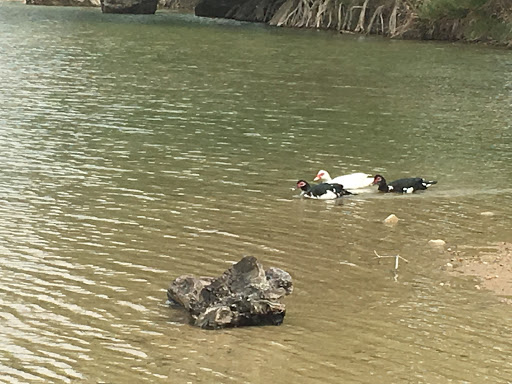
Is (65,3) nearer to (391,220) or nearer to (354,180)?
(354,180)

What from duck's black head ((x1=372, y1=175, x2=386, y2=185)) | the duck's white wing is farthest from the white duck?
duck's black head ((x1=372, y1=175, x2=386, y2=185))

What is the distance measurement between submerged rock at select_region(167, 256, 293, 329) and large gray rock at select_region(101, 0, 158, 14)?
2517 inches

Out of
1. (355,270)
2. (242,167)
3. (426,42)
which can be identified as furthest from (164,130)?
(426,42)

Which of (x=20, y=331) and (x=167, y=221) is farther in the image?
(x=167, y=221)

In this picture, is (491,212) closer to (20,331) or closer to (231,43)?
(20,331)

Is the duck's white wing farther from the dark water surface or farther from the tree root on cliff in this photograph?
the tree root on cliff

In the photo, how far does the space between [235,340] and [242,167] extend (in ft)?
27.0

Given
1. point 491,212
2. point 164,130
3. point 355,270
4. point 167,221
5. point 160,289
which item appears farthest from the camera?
point 164,130

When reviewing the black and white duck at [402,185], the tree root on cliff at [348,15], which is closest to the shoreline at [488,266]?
the black and white duck at [402,185]

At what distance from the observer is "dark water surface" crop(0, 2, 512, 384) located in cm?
810

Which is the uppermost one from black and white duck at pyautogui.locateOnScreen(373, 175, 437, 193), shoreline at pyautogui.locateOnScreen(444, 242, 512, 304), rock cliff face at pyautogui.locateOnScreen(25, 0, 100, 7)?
rock cliff face at pyautogui.locateOnScreen(25, 0, 100, 7)

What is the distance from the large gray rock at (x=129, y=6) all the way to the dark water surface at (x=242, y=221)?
42.0m

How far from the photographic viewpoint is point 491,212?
13.6 m

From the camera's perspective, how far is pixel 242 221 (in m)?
12.7
